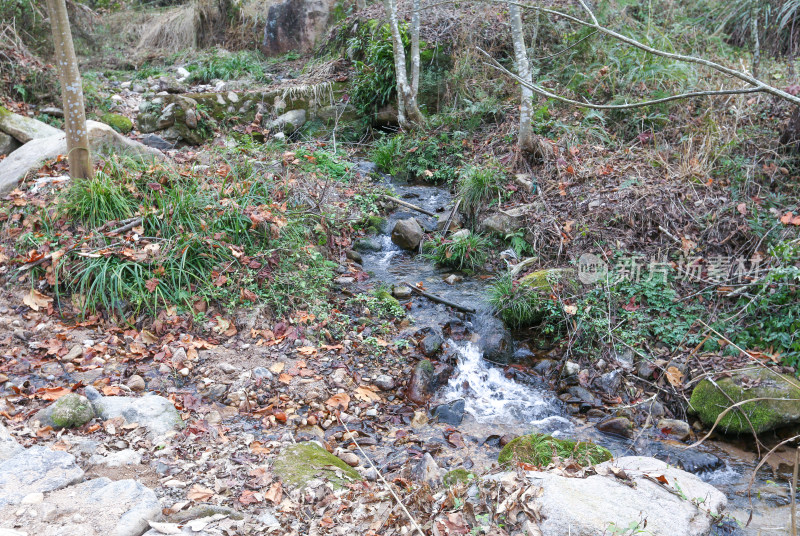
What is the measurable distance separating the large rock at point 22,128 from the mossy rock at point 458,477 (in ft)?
22.9

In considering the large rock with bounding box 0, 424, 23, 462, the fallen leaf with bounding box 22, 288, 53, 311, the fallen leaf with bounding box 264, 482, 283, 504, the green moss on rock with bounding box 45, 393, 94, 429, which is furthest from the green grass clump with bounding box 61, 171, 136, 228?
the fallen leaf with bounding box 264, 482, 283, 504

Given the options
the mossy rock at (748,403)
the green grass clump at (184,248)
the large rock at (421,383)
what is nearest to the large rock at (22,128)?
the green grass clump at (184,248)

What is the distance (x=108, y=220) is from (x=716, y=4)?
11.0m

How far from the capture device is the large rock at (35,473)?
2.46 m

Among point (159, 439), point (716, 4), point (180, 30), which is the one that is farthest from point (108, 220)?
point (716, 4)

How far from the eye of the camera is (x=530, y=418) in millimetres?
4609

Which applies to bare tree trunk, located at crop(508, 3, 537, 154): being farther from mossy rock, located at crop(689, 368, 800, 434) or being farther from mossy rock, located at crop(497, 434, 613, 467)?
mossy rock, located at crop(497, 434, 613, 467)

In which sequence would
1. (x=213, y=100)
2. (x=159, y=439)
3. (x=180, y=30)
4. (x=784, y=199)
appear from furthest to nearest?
(x=180, y=30) < (x=213, y=100) < (x=784, y=199) < (x=159, y=439)

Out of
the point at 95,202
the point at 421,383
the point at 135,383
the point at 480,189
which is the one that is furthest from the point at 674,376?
the point at 95,202

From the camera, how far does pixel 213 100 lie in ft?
30.6

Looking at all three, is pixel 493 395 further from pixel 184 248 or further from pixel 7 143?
pixel 7 143

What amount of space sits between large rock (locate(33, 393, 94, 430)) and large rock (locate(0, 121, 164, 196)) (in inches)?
134

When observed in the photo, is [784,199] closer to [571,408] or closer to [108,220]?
[571,408]

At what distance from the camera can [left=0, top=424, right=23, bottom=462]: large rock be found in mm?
2748
